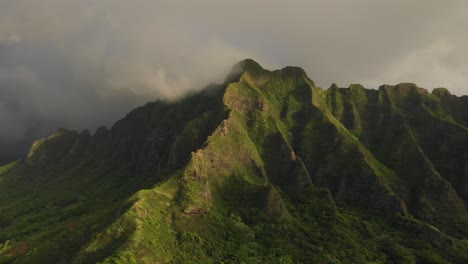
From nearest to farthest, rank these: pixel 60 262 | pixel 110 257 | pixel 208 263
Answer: pixel 110 257
pixel 60 262
pixel 208 263

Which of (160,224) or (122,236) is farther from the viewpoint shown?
(160,224)

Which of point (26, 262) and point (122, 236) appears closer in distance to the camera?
point (122, 236)

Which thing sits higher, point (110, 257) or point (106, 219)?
point (106, 219)

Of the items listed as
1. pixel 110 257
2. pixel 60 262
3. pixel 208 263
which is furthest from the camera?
pixel 208 263

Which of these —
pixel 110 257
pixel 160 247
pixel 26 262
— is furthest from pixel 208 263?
pixel 26 262

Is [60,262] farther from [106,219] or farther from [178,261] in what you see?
[178,261]

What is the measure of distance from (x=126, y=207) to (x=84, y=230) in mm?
22159

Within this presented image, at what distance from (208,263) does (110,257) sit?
47057mm

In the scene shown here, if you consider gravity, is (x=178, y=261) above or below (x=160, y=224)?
below

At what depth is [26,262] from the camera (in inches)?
7470

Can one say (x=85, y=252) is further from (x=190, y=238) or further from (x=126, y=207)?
(x=190, y=238)

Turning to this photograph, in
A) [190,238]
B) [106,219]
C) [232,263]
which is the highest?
[106,219]

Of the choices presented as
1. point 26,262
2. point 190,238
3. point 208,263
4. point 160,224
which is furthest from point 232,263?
point 26,262

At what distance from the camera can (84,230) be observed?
194250mm
